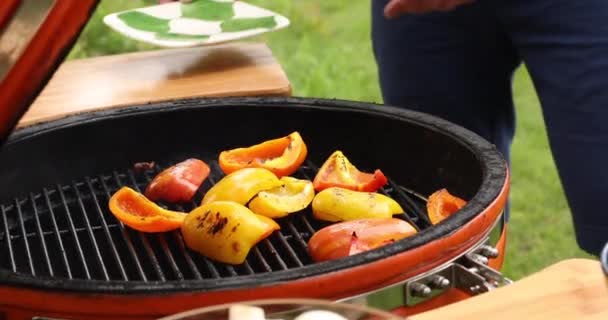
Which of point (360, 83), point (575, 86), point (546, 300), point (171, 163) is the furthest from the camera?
point (360, 83)

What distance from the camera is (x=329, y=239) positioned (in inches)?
49.8

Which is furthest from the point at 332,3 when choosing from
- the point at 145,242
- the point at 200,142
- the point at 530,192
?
the point at 145,242

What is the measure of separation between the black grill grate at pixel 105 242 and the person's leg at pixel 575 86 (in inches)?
21.2

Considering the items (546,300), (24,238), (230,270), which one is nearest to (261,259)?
(230,270)

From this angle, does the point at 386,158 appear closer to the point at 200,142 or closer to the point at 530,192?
the point at 200,142

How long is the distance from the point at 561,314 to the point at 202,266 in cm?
63

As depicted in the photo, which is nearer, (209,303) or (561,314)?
(561,314)

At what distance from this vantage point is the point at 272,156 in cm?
158

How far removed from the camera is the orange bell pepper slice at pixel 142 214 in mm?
1372

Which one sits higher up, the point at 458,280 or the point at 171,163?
the point at 458,280

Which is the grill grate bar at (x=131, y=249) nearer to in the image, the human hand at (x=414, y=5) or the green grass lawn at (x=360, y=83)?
the human hand at (x=414, y=5)

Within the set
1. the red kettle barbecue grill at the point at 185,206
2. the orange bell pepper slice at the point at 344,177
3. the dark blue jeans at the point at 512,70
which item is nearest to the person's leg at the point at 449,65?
the dark blue jeans at the point at 512,70

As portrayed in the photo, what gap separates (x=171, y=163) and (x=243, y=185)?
1.07 feet

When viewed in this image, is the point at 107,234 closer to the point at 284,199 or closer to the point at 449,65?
the point at 284,199
